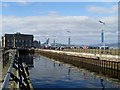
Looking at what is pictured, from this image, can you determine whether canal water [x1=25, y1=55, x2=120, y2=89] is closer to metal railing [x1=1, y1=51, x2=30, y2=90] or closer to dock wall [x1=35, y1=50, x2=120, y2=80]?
dock wall [x1=35, y1=50, x2=120, y2=80]

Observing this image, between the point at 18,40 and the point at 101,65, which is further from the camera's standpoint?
the point at 18,40

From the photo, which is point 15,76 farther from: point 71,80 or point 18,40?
point 18,40

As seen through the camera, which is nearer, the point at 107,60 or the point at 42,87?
the point at 42,87

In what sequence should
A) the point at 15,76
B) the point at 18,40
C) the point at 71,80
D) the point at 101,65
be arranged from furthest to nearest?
1. the point at 18,40
2. the point at 101,65
3. the point at 71,80
4. the point at 15,76

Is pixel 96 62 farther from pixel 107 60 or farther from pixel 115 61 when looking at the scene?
pixel 115 61

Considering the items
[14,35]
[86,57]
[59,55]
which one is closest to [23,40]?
[14,35]

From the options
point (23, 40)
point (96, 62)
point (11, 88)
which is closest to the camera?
point (11, 88)

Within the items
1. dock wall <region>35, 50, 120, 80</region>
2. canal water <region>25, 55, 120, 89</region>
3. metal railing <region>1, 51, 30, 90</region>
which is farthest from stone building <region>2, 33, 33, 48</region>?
metal railing <region>1, 51, 30, 90</region>

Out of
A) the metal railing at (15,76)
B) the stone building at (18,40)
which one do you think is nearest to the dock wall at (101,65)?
the metal railing at (15,76)

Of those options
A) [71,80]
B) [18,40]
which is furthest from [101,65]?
[18,40]

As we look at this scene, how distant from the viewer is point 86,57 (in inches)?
2714

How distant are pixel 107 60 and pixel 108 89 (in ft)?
77.3

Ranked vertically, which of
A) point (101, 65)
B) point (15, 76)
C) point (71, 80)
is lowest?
point (71, 80)

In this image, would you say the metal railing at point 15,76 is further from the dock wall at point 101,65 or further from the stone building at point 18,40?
the stone building at point 18,40
